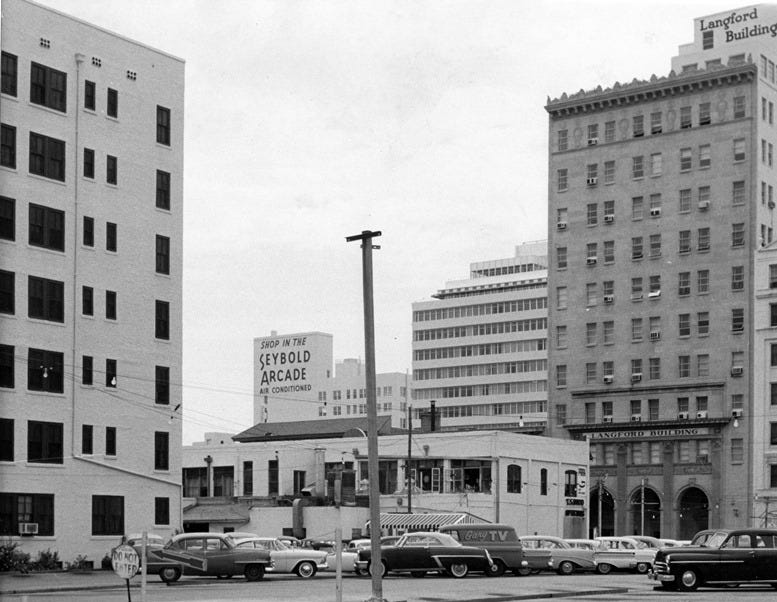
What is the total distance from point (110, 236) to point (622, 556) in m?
29.1

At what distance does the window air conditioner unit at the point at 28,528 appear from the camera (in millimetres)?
62781

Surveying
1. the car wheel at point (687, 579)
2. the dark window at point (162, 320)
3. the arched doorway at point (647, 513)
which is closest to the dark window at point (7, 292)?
the dark window at point (162, 320)

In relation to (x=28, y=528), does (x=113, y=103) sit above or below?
above

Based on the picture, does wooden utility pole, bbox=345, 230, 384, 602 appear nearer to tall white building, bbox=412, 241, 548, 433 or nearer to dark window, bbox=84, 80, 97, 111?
dark window, bbox=84, 80, 97, 111

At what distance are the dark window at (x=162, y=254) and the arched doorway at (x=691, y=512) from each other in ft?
201

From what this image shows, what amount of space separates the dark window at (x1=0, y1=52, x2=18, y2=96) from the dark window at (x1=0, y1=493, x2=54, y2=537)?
1820cm

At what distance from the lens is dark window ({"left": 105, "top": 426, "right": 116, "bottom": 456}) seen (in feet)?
224

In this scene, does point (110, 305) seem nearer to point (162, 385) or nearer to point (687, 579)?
point (162, 385)

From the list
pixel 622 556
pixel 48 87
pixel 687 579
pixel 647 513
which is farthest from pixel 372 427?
pixel 647 513

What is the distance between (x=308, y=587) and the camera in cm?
4675

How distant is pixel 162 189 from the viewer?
239ft

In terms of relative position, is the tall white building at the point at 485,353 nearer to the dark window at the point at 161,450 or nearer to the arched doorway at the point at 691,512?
the arched doorway at the point at 691,512

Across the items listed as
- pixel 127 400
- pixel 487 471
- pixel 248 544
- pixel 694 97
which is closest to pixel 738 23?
pixel 694 97

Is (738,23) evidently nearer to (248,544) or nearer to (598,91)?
(598,91)
